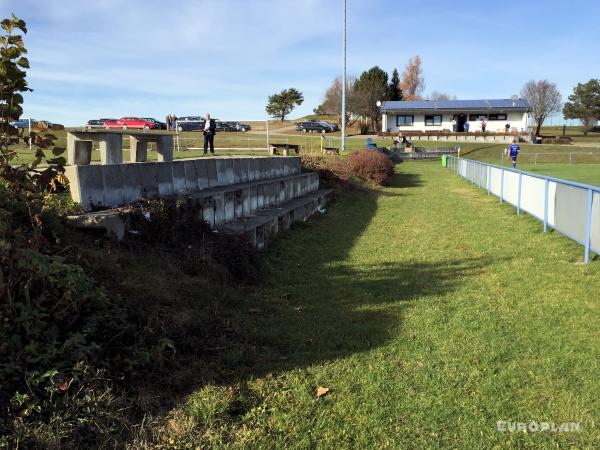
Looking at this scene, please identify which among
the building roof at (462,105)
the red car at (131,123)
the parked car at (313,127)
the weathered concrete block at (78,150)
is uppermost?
the building roof at (462,105)

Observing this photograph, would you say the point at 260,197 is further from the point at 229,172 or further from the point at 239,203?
the point at 239,203

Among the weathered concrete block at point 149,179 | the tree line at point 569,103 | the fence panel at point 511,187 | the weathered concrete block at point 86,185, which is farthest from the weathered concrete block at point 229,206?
the tree line at point 569,103

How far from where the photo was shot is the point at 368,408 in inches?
138

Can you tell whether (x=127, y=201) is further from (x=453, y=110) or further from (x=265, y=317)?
(x=453, y=110)

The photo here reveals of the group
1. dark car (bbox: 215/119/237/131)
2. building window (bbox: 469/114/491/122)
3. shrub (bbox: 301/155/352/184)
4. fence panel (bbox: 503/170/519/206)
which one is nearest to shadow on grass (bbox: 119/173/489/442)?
fence panel (bbox: 503/170/519/206)

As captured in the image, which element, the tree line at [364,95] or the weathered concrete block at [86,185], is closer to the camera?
the weathered concrete block at [86,185]

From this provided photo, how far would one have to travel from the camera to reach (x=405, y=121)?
65.7 meters

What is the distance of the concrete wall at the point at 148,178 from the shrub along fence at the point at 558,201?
612 centimetres

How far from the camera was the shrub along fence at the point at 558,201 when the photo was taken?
300 inches

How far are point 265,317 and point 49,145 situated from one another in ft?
8.61

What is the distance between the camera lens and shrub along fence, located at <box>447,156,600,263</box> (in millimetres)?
7613

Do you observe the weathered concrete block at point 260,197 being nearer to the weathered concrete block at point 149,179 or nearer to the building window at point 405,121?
the weathered concrete block at point 149,179

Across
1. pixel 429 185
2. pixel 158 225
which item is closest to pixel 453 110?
pixel 429 185

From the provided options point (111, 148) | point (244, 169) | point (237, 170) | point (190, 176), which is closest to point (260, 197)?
point (237, 170)
